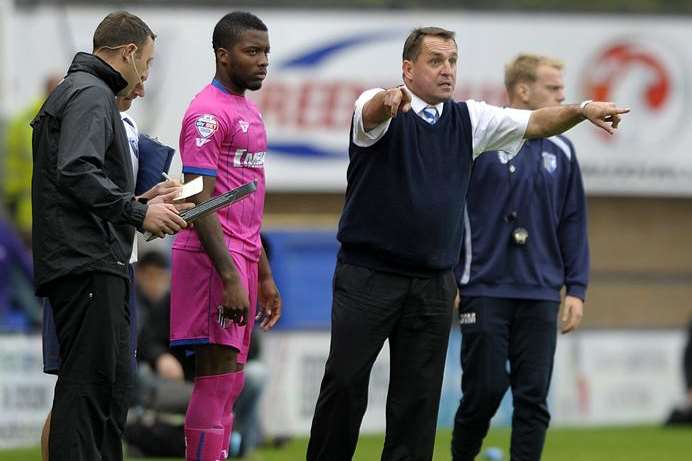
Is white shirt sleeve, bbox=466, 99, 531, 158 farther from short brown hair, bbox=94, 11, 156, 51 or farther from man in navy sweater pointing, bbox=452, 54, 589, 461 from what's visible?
short brown hair, bbox=94, 11, 156, 51

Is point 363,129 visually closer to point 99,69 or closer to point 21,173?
point 99,69

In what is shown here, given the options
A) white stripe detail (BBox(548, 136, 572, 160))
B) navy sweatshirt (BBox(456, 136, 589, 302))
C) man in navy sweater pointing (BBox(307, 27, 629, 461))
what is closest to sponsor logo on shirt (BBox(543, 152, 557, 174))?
navy sweatshirt (BBox(456, 136, 589, 302))

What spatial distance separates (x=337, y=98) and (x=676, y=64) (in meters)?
4.99

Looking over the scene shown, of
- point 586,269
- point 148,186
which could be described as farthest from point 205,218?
point 586,269

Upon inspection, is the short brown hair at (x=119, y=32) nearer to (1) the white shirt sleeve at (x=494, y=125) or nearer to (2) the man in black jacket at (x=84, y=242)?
(2) the man in black jacket at (x=84, y=242)

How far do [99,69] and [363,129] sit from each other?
1285 millimetres

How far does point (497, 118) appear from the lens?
300 inches

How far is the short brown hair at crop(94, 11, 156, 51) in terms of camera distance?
7.04 meters

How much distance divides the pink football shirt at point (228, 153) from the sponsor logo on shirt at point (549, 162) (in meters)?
2.18

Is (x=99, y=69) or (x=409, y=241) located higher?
(x=99, y=69)

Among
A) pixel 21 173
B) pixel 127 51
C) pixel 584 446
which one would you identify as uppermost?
pixel 127 51

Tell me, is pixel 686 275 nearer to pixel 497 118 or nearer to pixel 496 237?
pixel 496 237

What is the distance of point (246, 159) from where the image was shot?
7.73 meters

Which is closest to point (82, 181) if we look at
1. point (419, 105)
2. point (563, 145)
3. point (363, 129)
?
point (363, 129)
